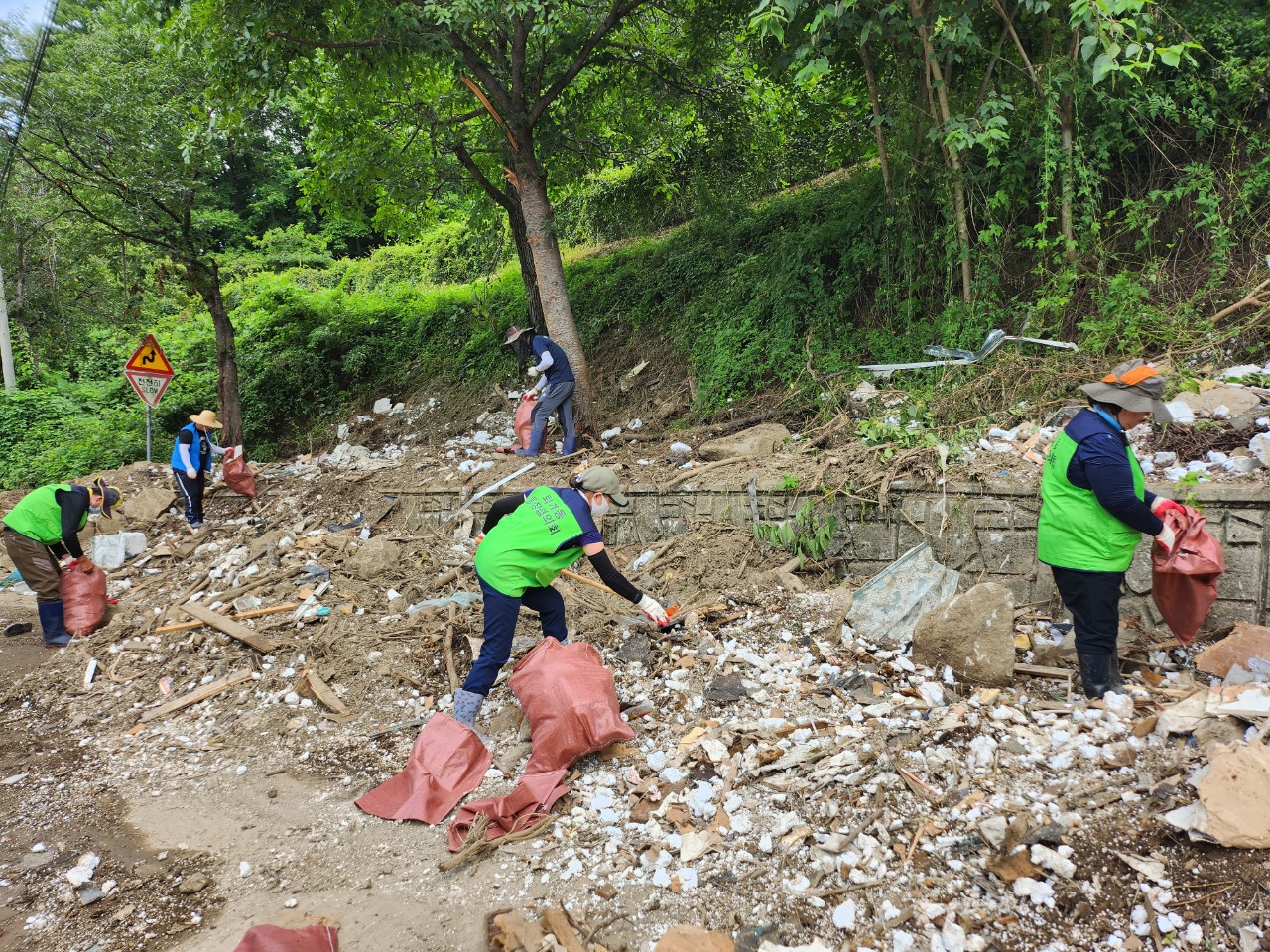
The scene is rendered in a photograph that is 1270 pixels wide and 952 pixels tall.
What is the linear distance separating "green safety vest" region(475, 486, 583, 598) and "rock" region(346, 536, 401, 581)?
303cm

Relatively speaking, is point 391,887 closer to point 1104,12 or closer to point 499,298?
point 1104,12

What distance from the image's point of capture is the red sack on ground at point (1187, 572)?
3.73m

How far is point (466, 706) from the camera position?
4.32 metres

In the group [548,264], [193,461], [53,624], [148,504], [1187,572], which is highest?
[548,264]

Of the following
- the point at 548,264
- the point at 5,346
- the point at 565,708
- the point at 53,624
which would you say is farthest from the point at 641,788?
the point at 5,346

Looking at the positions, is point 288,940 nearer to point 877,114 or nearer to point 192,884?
point 192,884

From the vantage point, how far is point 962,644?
172 inches

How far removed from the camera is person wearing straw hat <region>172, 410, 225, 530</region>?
8531 millimetres

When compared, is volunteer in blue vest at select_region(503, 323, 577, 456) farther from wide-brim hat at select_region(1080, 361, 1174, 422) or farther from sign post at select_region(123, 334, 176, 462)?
wide-brim hat at select_region(1080, 361, 1174, 422)

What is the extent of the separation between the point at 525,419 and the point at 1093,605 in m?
6.14

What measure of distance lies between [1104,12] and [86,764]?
25.8 feet

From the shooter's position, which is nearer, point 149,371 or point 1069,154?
point 1069,154

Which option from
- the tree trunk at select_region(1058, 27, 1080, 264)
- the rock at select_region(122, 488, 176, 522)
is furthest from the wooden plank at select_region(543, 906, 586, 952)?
the rock at select_region(122, 488, 176, 522)

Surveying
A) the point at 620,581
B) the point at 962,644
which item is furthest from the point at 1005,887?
the point at 620,581
